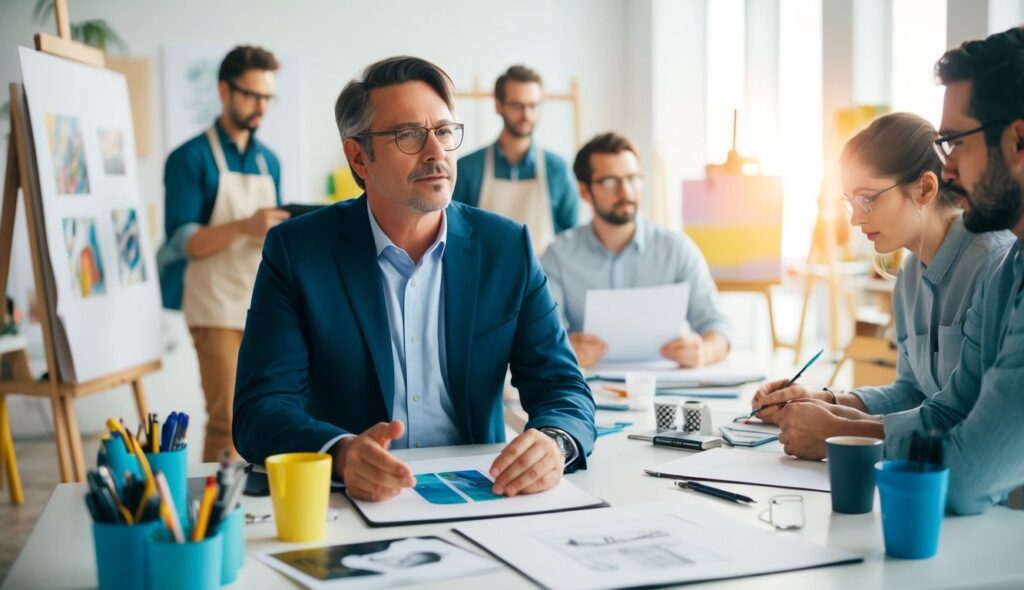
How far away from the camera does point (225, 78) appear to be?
3803 millimetres

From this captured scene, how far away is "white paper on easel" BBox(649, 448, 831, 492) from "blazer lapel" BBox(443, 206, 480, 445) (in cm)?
45

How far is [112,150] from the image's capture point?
3664mm

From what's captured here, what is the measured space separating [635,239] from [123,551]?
251 cm

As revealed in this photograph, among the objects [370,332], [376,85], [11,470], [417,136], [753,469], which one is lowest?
[11,470]

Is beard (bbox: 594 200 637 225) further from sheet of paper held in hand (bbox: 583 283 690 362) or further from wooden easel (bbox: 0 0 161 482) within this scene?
wooden easel (bbox: 0 0 161 482)

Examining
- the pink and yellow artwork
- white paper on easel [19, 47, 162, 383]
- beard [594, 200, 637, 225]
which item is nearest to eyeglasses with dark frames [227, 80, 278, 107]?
white paper on easel [19, 47, 162, 383]

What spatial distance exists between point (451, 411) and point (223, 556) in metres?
0.89

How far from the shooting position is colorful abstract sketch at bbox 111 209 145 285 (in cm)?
365

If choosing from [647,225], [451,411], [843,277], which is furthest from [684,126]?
[451,411]

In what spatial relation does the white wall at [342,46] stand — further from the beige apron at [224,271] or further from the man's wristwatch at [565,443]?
the man's wristwatch at [565,443]

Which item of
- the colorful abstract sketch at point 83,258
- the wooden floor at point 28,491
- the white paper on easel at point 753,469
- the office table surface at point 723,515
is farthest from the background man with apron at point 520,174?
the office table surface at point 723,515

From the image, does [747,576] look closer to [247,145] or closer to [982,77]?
[982,77]

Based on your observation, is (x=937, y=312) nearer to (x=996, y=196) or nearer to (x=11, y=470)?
(x=996, y=196)

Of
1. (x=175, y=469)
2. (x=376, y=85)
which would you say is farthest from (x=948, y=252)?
(x=175, y=469)
